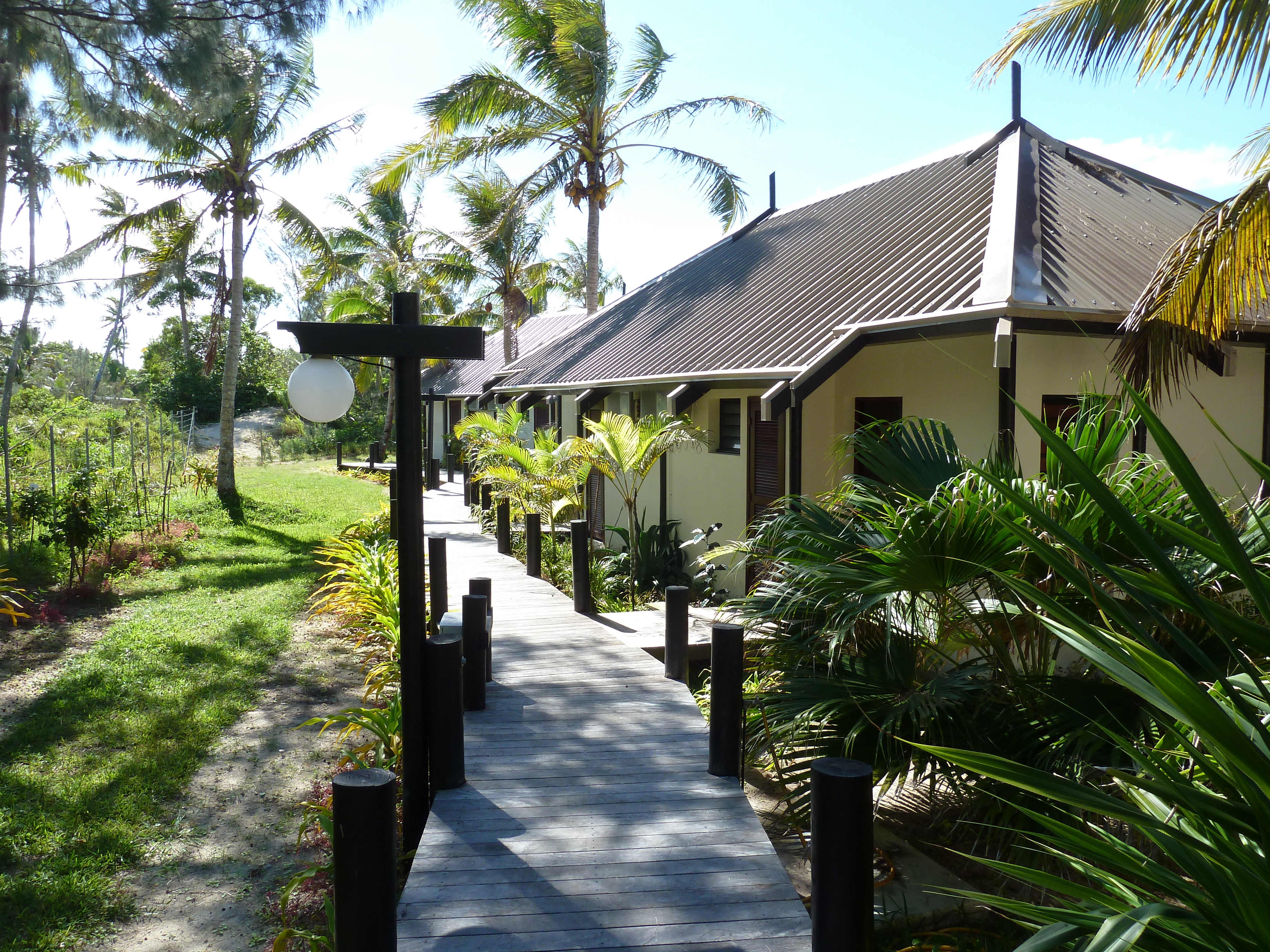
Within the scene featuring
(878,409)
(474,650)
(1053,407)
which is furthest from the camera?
(878,409)

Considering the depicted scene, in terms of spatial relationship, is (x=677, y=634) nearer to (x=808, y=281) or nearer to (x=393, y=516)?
(x=808, y=281)

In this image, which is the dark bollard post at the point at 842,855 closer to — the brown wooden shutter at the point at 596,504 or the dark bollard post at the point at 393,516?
the dark bollard post at the point at 393,516

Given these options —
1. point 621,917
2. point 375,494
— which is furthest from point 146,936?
point 375,494

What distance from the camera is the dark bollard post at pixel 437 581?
351 inches

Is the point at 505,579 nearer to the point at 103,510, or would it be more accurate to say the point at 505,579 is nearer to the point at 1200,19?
the point at 103,510

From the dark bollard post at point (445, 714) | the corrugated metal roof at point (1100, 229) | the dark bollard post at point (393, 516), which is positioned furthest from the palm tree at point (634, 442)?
the dark bollard post at point (445, 714)

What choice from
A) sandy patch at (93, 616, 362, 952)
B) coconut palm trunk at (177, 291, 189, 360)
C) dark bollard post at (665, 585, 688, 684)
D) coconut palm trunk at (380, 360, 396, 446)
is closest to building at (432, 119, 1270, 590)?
dark bollard post at (665, 585, 688, 684)

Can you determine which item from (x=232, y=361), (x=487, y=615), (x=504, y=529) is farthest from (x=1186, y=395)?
(x=232, y=361)

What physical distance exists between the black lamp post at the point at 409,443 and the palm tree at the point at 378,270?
784 inches

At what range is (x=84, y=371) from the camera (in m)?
85.2

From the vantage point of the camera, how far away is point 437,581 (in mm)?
9141

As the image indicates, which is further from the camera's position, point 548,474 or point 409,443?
point 548,474

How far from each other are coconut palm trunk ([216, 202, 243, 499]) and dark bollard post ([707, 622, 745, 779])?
1672 centimetres

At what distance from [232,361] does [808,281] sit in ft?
44.3
